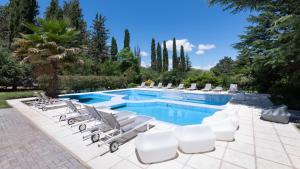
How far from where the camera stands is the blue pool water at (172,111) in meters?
8.42

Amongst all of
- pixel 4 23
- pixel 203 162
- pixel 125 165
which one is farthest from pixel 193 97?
pixel 4 23

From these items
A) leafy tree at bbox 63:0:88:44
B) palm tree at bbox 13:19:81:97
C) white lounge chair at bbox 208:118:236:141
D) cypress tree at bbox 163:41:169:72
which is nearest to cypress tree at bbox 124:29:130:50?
leafy tree at bbox 63:0:88:44

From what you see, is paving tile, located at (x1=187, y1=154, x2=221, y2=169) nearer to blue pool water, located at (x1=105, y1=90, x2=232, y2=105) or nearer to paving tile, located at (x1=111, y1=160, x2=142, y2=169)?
paving tile, located at (x1=111, y1=160, x2=142, y2=169)

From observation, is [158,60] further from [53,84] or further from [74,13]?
[53,84]

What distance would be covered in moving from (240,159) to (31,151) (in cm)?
474

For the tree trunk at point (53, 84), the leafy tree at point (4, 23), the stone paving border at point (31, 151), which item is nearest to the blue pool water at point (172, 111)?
the tree trunk at point (53, 84)

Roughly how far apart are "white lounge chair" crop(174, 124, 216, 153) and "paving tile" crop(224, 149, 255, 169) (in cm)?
38

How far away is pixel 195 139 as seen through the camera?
354 cm

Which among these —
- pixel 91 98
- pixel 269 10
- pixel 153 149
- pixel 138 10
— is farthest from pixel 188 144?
pixel 138 10

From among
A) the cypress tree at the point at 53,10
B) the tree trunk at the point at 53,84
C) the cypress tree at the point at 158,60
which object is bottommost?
the tree trunk at the point at 53,84

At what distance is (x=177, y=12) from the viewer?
19.9m

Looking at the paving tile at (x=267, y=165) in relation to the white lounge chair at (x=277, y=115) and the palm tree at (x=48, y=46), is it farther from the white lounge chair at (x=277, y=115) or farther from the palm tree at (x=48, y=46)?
the palm tree at (x=48, y=46)

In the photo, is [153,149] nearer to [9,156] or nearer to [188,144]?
[188,144]

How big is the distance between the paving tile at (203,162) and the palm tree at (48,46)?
31.4 feet
